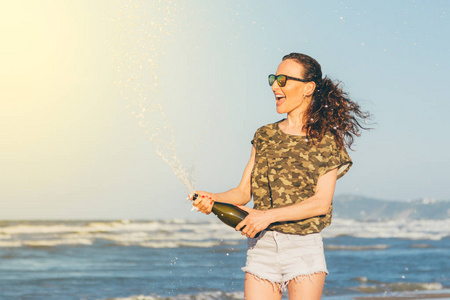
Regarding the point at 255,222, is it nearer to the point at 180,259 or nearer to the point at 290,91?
the point at 290,91

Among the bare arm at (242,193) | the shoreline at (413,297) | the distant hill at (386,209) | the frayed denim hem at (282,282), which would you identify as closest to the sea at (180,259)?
the shoreline at (413,297)

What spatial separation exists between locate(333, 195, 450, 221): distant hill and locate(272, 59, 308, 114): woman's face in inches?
1193

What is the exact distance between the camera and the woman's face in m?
3.89

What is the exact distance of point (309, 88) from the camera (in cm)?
395

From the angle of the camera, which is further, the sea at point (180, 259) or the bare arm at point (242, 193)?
the sea at point (180, 259)

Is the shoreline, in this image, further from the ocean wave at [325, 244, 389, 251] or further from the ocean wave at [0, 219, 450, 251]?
the ocean wave at [0, 219, 450, 251]

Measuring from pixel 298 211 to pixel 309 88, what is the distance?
862 mm

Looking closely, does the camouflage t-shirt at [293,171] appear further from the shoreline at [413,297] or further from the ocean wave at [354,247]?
the ocean wave at [354,247]

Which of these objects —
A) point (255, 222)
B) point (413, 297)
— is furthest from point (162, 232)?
point (255, 222)

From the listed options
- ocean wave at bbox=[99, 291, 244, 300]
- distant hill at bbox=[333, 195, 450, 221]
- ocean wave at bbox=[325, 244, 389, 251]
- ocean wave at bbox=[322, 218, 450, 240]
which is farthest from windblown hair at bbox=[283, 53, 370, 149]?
distant hill at bbox=[333, 195, 450, 221]

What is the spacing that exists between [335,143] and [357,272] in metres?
13.5

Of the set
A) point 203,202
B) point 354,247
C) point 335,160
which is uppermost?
point 335,160

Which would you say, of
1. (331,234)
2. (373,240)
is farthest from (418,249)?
(331,234)

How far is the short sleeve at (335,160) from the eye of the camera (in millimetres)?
3746
